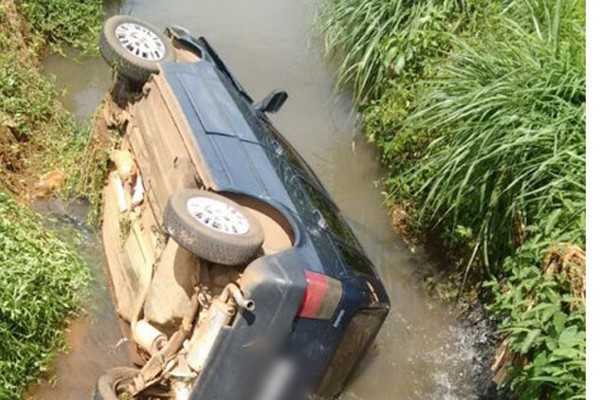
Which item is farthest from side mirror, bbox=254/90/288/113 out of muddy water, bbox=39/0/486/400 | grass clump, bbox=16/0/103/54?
grass clump, bbox=16/0/103/54

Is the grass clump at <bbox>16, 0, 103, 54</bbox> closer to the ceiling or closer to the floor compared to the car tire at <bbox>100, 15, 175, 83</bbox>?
closer to the floor

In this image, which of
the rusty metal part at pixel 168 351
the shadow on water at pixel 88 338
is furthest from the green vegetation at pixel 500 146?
the shadow on water at pixel 88 338

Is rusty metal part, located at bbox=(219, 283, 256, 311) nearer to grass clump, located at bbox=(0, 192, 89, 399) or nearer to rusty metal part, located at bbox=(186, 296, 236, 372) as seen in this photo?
rusty metal part, located at bbox=(186, 296, 236, 372)

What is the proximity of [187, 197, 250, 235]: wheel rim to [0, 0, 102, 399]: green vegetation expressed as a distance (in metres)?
1.34

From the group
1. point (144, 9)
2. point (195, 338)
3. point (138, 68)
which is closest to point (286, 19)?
point (144, 9)

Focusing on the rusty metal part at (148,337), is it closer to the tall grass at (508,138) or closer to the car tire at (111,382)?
the car tire at (111,382)

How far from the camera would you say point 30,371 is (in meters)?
4.20

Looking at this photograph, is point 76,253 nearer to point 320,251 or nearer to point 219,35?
point 320,251

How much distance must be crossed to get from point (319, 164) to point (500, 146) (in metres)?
2.33

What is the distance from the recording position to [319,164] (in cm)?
689

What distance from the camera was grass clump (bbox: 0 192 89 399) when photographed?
13.5ft

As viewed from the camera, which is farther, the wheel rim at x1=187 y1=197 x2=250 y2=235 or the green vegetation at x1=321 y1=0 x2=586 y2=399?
the green vegetation at x1=321 y1=0 x2=586 y2=399

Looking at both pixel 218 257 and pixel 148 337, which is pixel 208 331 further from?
pixel 148 337

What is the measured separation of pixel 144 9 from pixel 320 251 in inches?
235
